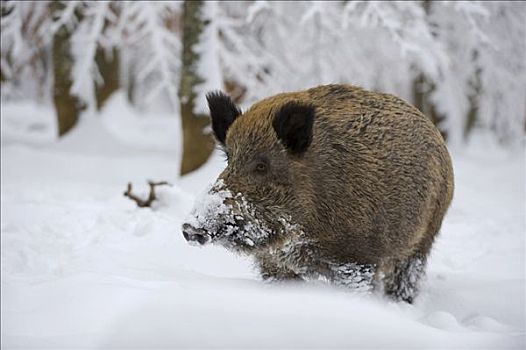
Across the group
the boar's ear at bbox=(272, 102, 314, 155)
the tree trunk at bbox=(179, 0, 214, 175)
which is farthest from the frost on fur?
the tree trunk at bbox=(179, 0, 214, 175)

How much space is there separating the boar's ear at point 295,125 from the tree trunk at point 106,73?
10207 millimetres

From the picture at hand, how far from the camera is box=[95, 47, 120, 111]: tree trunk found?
12.9m

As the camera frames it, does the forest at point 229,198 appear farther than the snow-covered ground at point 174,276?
Yes

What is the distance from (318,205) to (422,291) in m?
1.44

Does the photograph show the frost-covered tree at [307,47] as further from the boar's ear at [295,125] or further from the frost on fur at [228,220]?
the frost on fur at [228,220]

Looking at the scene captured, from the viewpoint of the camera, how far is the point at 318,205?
3.54 m

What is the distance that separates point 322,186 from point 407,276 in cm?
114

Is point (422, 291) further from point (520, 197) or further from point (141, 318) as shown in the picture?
point (520, 197)

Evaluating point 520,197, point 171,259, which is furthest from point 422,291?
point 520,197

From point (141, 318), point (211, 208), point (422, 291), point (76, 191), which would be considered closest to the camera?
point (141, 318)

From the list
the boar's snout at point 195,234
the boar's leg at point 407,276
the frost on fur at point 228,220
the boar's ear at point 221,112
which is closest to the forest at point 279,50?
the boar's ear at point 221,112

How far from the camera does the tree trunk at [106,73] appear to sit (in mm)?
12906

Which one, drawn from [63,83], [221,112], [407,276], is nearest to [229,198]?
[221,112]

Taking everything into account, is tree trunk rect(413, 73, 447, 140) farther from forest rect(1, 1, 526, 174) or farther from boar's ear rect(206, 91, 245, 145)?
boar's ear rect(206, 91, 245, 145)
